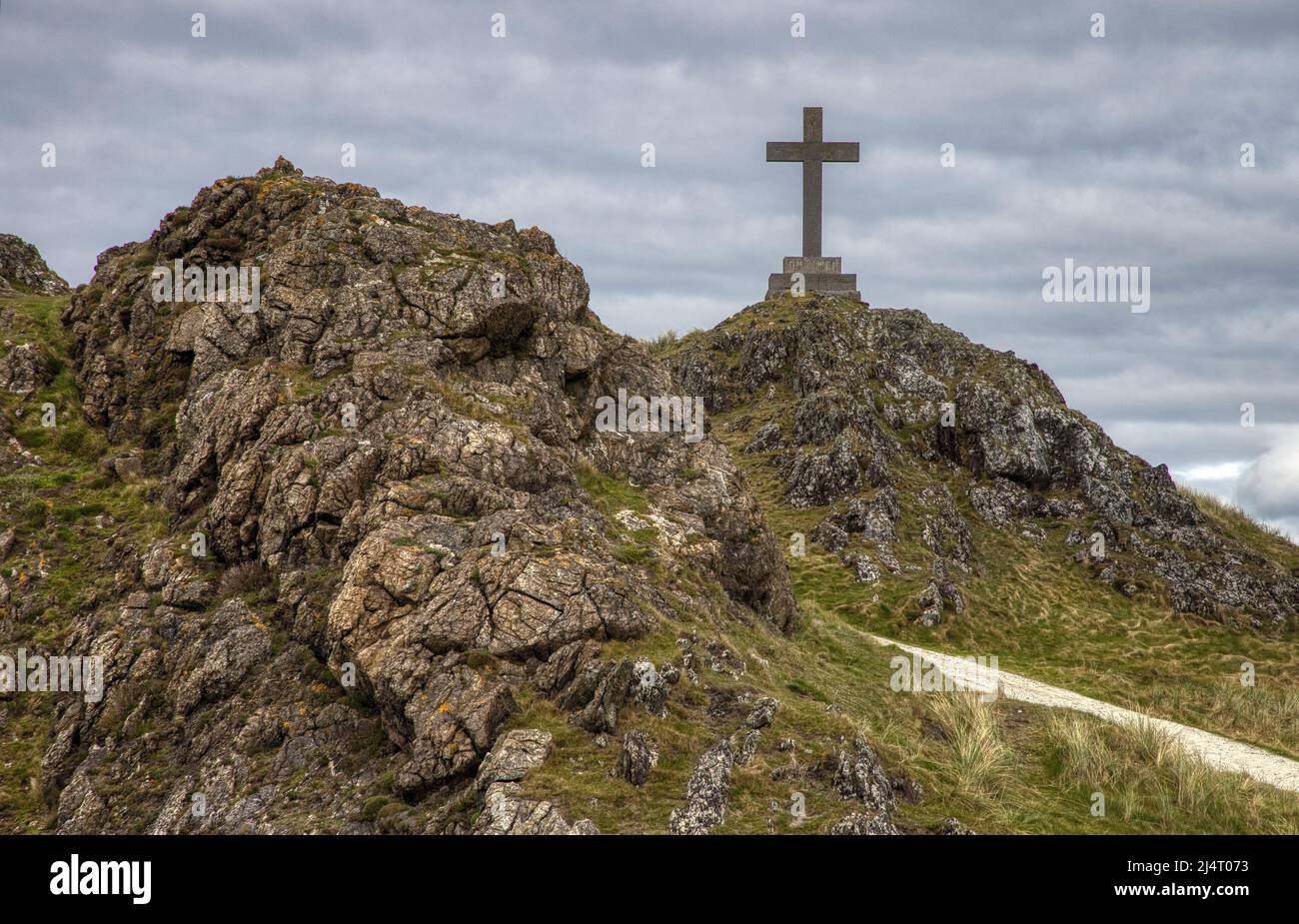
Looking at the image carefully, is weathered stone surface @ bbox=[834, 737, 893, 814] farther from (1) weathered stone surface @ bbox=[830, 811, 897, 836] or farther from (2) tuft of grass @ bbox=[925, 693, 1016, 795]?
(2) tuft of grass @ bbox=[925, 693, 1016, 795]

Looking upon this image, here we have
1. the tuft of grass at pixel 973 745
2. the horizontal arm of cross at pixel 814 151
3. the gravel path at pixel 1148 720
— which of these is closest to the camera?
the tuft of grass at pixel 973 745

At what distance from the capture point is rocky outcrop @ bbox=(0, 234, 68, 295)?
1468 inches

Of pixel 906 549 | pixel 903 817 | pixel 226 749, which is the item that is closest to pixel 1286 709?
pixel 906 549

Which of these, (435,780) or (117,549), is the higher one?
(117,549)

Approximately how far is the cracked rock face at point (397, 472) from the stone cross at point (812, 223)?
32333 mm

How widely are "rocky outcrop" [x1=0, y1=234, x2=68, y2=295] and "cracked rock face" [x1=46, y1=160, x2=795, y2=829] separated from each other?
7.83 meters

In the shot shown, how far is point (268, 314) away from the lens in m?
25.6

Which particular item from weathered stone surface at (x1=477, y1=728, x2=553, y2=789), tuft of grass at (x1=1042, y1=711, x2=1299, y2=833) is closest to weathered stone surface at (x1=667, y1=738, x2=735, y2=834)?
weathered stone surface at (x1=477, y1=728, x2=553, y2=789)

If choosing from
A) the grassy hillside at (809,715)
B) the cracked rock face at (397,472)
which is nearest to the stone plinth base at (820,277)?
the grassy hillside at (809,715)

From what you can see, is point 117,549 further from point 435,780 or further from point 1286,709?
point 1286,709

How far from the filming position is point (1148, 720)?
23.5 m

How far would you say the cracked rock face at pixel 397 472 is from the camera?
54.2 feet

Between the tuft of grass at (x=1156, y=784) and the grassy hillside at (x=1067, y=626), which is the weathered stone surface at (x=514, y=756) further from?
the grassy hillside at (x=1067, y=626)

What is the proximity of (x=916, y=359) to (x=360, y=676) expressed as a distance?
171 ft
